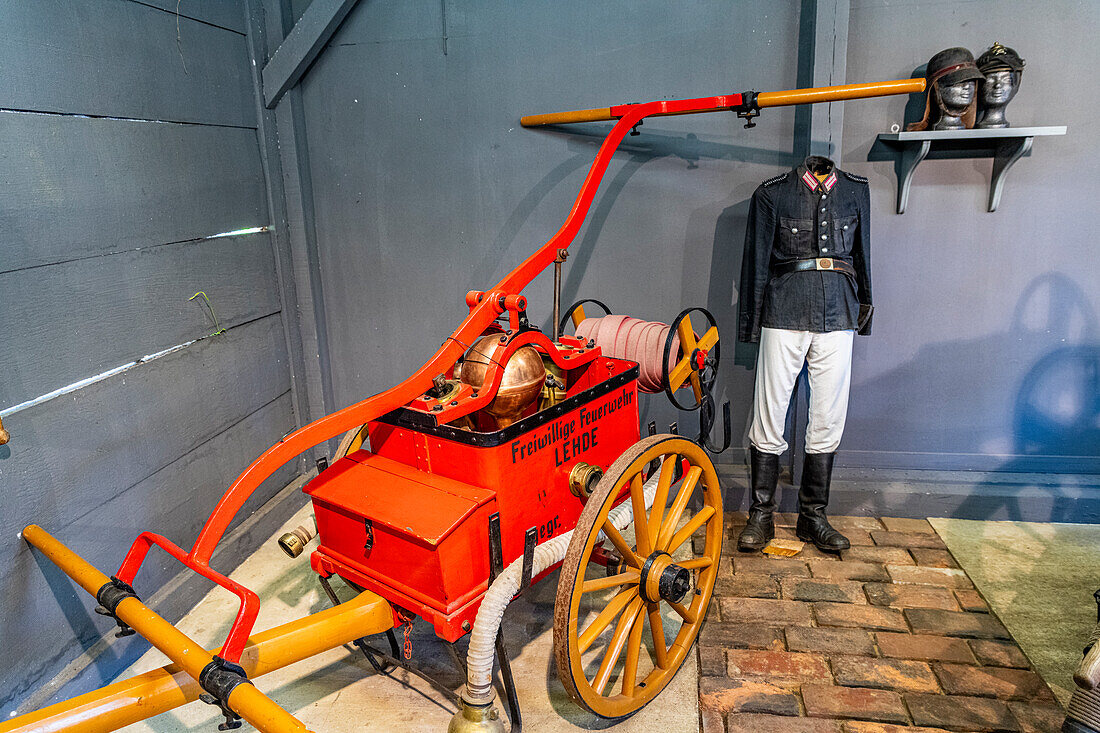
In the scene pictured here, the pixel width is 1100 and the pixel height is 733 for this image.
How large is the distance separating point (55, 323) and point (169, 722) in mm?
1338

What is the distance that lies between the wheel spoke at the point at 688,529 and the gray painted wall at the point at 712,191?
1.23m

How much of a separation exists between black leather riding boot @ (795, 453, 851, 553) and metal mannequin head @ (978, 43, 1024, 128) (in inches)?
62.3

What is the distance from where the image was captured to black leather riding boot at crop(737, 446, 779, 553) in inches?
126

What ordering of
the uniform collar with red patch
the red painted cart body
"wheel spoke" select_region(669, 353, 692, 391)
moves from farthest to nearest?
the uniform collar with red patch < "wheel spoke" select_region(669, 353, 692, 391) < the red painted cart body

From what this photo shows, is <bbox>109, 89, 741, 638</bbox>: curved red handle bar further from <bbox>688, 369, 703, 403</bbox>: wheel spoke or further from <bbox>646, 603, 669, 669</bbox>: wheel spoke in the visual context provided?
<bbox>646, 603, 669, 669</bbox>: wheel spoke

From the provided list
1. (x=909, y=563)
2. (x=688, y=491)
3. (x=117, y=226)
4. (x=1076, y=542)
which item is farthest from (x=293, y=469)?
(x=1076, y=542)

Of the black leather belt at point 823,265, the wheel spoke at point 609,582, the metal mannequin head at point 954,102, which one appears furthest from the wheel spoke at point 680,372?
the metal mannequin head at point 954,102

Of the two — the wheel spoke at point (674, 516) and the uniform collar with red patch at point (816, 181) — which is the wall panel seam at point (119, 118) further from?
the uniform collar with red patch at point (816, 181)

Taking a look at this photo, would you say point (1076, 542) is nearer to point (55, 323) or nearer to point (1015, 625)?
point (1015, 625)

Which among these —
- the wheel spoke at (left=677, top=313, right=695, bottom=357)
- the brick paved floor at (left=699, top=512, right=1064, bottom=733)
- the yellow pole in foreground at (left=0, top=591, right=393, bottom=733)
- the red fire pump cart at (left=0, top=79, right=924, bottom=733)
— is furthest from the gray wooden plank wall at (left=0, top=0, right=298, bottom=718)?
the brick paved floor at (left=699, top=512, right=1064, bottom=733)

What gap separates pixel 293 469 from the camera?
3797 millimetres

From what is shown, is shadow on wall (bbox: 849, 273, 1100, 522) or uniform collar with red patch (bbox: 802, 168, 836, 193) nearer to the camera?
uniform collar with red patch (bbox: 802, 168, 836, 193)

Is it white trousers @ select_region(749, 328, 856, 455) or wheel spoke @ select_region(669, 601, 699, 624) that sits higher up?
white trousers @ select_region(749, 328, 856, 455)

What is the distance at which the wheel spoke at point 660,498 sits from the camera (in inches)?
86.2
